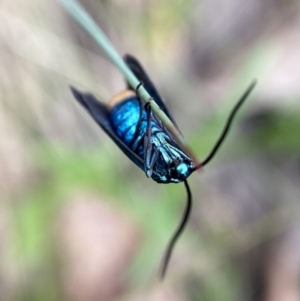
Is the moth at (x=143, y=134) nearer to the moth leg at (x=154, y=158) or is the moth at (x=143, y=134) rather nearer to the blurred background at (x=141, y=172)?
the moth leg at (x=154, y=158)

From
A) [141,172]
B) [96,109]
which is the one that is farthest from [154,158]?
[141,172]

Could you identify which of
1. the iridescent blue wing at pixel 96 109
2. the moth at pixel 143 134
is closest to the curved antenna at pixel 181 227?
the moth at pixel 143 134

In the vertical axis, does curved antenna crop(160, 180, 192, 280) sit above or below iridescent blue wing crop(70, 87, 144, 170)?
below

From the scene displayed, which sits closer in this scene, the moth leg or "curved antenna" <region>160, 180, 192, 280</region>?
the moth leg

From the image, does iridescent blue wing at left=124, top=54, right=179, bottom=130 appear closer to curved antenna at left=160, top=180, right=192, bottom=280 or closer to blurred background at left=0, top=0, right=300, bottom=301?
curved antenna at left=160, top=180, right=192, bottom=280

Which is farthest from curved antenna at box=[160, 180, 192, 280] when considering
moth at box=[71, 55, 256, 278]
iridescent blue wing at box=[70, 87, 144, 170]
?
iridescent blue wing at box=[70, 87, 144, 170]
